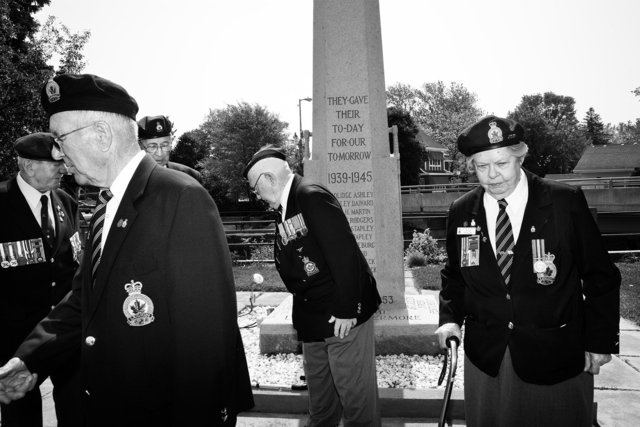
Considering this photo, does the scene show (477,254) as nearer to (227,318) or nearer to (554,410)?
(554,410)

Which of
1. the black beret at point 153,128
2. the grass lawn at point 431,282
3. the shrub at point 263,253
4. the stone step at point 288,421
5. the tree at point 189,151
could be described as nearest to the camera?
the stone step at point 288,421

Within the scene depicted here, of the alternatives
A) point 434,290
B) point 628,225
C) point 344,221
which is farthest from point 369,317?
point 628,225

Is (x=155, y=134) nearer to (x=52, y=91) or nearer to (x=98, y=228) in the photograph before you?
(x=52, y=91)

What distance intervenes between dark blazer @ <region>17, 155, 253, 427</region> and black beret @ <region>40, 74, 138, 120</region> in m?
0.32

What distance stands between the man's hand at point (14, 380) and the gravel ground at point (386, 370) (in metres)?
2.55

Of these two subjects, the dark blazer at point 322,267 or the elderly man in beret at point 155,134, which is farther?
the elderly man in beret at point 155,134

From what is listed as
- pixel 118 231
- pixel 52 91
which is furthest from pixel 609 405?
pixel 52 91

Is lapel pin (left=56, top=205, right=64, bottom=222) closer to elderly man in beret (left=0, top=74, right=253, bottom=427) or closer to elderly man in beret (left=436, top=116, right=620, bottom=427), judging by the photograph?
elderly man in beret (left=0, top=74, right=253, bottom=427)

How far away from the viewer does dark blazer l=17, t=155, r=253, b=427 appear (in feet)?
5.29

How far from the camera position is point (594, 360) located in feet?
7.50

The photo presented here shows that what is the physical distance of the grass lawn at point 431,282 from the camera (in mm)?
6870

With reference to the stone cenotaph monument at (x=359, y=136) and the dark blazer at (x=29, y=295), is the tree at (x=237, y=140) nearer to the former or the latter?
the stone cenotaph monument at (x=359, y=136)

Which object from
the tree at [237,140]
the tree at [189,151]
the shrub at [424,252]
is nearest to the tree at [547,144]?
the tree at [237,140]

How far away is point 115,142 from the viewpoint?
6.06ft
